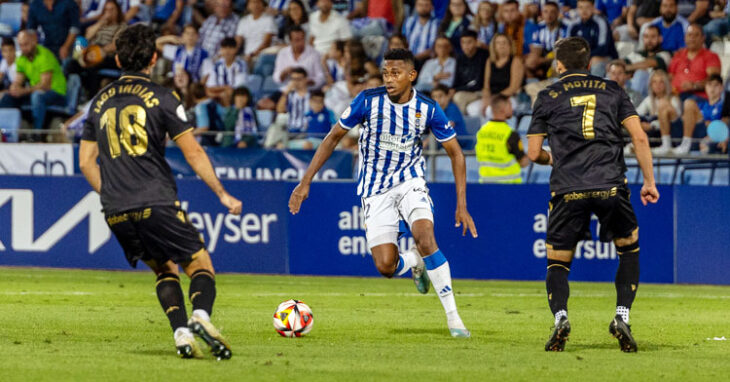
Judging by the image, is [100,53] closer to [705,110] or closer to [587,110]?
[705,110]

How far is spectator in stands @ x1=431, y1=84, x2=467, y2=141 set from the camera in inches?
698

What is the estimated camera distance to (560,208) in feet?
27.1

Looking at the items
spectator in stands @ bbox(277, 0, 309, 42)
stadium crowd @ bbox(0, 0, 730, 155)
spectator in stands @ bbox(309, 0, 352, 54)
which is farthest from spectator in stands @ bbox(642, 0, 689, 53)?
spectator in stands @ bbox(277, 0, 309, 42)

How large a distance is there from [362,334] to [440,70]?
10.3m

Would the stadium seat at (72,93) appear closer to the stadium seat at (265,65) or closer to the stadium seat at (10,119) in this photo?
the stadium seat at (10,119)

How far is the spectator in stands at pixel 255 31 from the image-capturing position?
2125 cm

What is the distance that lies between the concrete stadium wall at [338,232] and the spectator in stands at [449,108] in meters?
2.23

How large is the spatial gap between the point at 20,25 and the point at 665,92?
12.3 metres

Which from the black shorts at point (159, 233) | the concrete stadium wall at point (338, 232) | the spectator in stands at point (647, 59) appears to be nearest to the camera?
the black shorts at point (159, 233)

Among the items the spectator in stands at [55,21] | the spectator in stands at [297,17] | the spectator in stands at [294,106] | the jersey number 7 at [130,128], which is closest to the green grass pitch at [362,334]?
the jersey number 7 at [130,128]

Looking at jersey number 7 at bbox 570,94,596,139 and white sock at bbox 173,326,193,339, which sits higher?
jersey number 7 at bbox 570,94,596,139

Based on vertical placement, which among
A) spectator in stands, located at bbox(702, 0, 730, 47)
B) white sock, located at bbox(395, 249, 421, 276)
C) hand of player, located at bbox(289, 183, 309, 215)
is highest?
spectator in stands, located at bbox(702, 0, 730, 47)

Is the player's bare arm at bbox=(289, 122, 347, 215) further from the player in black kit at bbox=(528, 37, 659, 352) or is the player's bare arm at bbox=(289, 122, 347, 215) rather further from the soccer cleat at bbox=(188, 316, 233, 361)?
the soccer cleat at bbox=(188, 316, 233, 361)

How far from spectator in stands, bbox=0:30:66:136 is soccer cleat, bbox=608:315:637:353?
14662mm
